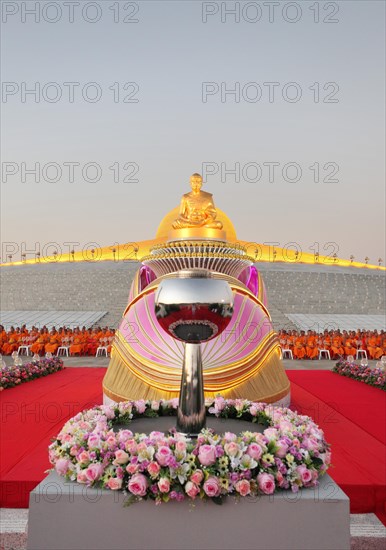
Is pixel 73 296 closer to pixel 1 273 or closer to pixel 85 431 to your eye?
pixel 1 273

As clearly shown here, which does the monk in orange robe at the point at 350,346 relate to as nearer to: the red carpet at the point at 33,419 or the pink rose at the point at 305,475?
the red carpet at the point at 33,419

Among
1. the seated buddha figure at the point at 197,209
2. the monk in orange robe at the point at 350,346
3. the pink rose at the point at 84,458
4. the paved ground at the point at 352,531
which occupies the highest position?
the seated buddha figure at the point at 197,209

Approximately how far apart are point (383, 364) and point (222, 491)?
5695 mm

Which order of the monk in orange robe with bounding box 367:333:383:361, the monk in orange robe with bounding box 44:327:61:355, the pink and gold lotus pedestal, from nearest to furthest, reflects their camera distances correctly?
the pink and gold lotus pedestal
the monk in orange robe with bounding box 367:333:383:361
the monk in orange robe with bounding box 44:327:61:355

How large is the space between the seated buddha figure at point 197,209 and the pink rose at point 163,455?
4.22 meters

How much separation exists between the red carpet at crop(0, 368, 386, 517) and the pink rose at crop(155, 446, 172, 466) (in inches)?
54.8

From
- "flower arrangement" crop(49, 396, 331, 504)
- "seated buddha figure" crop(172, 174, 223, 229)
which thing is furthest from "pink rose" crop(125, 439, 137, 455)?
"seated buddha figure" crop(172, 174, 223, 229)

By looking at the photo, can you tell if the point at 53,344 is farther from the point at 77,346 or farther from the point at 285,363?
the point at 285,363

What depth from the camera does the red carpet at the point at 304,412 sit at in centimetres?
263

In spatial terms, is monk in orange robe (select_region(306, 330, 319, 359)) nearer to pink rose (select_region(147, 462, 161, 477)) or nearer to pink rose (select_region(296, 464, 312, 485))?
pink rose (select_region(296, 464, 312, 485))

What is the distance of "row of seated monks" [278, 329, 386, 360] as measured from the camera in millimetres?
10453

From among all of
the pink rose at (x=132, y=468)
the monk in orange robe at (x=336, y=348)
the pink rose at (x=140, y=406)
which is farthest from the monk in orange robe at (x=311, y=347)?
the pink rose at (x=132, y=468)

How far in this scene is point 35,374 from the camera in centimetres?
680

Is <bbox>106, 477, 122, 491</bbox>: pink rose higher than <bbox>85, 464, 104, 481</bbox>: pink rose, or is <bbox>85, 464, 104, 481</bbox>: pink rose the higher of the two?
<bbox>85, 464, 104, 481</bbox>: pink rose
